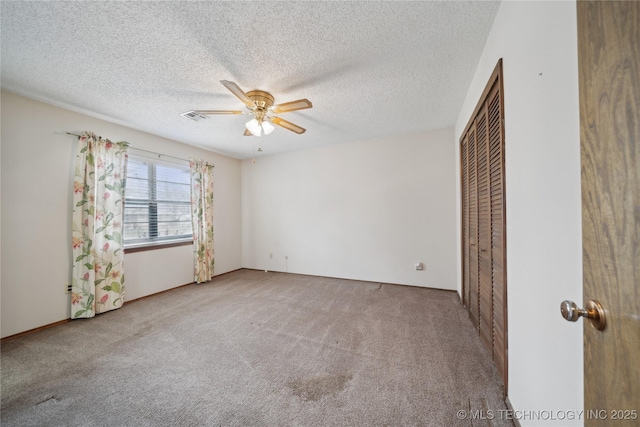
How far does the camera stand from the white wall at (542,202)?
0.72m

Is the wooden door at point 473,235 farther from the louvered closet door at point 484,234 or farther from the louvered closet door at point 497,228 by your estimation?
the louvered closet door at point 497,228

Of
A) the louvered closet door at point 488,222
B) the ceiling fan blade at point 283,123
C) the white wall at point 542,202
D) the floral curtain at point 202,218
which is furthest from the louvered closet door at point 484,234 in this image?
the floral curtain at point 202,218

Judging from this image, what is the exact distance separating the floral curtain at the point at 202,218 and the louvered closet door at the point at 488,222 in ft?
12.9

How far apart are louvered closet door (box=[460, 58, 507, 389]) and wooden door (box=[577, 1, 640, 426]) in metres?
0.89

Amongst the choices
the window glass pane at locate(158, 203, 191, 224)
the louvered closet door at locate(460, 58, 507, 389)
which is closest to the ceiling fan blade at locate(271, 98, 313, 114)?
the louvered closet door at locate(460, 58, 507, 389)

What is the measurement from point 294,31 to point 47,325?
3.75 m

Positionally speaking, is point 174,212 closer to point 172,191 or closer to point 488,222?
point 172,191

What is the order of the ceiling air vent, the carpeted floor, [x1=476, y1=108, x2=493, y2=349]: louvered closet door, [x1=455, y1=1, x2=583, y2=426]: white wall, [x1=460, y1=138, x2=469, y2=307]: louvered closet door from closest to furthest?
[x1=455, y1=1, x2=583, y2=426]: white wall < the carpeted floor < [x1=476, y1=108, x2=493, y2=349]: louvered closet door < [x1=460, y1=138, x2=469, y2=307]: louvered closet door < the ceiling air vent

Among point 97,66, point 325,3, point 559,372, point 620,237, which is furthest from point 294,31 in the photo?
point 559,372

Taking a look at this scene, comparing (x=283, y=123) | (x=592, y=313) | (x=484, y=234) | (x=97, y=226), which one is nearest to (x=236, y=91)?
(x=283, y=123)

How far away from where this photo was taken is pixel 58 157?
2391 mm

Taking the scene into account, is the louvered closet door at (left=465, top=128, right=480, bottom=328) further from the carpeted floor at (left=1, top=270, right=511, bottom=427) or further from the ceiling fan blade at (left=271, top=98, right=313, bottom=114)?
the ceiling fan blade at (left=271, top=98, right=313, bottom=114)

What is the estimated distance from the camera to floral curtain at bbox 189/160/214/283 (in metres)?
3.71

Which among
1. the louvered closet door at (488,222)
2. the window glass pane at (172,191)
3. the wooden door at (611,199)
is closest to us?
the wooden door at (611,199)
